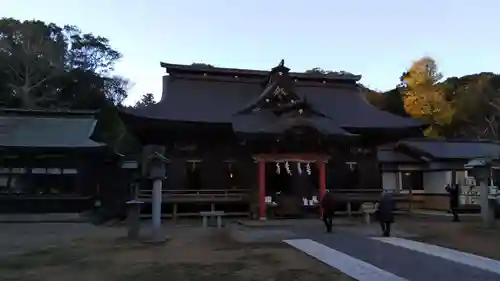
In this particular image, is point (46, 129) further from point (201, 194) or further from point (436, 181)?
point (436, 181)

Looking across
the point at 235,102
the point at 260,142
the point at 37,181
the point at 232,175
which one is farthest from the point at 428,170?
the point at 37,181

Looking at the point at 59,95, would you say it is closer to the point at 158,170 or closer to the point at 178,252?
the point at 158,170

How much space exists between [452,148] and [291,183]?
12.3 m

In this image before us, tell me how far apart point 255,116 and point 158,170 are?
10433 mm

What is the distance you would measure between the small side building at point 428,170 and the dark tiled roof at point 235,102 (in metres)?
2.69

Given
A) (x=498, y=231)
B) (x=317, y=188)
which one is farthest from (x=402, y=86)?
(x=498, y=231)

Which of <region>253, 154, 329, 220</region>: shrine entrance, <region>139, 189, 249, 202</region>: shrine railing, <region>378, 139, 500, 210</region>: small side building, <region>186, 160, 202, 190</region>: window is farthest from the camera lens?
<region>378, 139, 500, 210</region>: small side building

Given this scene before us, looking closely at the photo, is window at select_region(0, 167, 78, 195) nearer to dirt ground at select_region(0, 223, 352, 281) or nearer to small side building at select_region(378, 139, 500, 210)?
dirt ground at select_region(0, 223, 352, 281)

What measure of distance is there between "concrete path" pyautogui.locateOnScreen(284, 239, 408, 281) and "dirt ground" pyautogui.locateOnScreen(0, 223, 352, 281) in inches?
10.2

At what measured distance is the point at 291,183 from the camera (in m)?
23.1

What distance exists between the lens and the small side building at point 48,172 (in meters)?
20.2

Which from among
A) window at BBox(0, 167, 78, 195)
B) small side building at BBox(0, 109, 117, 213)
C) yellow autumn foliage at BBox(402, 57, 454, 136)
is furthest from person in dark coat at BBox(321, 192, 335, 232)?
yellow autumn foliage at BBox(402, 57, 454, 136)

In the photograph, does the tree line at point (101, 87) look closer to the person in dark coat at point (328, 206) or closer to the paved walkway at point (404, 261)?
the person in dark coat at point (328, 206)

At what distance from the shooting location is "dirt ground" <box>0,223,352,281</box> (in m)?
8.16
